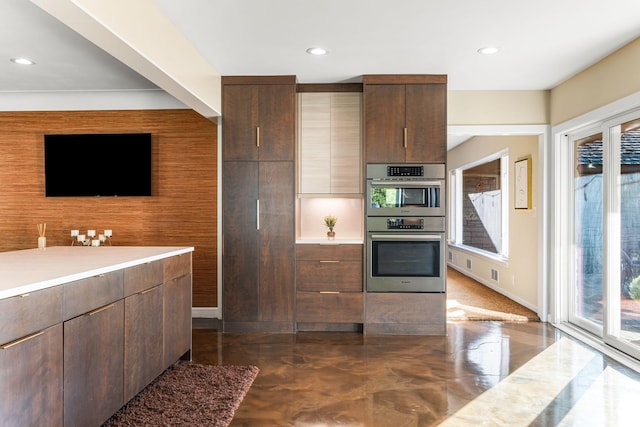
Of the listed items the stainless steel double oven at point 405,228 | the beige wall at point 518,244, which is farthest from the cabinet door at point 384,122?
the beige wall at point 518,244

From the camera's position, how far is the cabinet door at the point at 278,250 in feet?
14.8

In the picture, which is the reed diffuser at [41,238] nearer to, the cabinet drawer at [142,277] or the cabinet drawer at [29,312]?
the cabinet drawer at [142,277]

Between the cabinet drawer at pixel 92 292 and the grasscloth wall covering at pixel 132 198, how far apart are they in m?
2.53

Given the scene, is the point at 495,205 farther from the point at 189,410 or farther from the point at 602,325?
the point at 189,410

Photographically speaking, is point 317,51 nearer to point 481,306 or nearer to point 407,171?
point 407,171

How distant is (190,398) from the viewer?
2844 mm

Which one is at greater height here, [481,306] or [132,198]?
[132,198]

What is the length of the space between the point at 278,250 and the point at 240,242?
38 centimetres

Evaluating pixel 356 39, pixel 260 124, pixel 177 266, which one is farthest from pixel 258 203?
pixel 356 39

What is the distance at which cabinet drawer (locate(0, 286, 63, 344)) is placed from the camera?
1659 millimetres

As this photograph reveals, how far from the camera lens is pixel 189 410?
8.79 ft

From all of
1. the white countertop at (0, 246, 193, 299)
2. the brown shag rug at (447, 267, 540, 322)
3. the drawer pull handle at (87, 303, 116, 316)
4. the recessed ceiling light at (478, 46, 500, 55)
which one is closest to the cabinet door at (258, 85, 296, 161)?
the white countertop at (0, 246, 193, 299)

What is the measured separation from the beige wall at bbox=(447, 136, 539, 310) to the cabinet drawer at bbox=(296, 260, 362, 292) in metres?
2.25

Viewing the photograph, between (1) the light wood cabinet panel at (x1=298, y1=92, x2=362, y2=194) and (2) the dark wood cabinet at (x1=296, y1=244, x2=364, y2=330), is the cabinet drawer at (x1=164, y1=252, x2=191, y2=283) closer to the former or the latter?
(2) the dark wood cabinet at (x1=296, y1=244, x2=364, y2=330)
